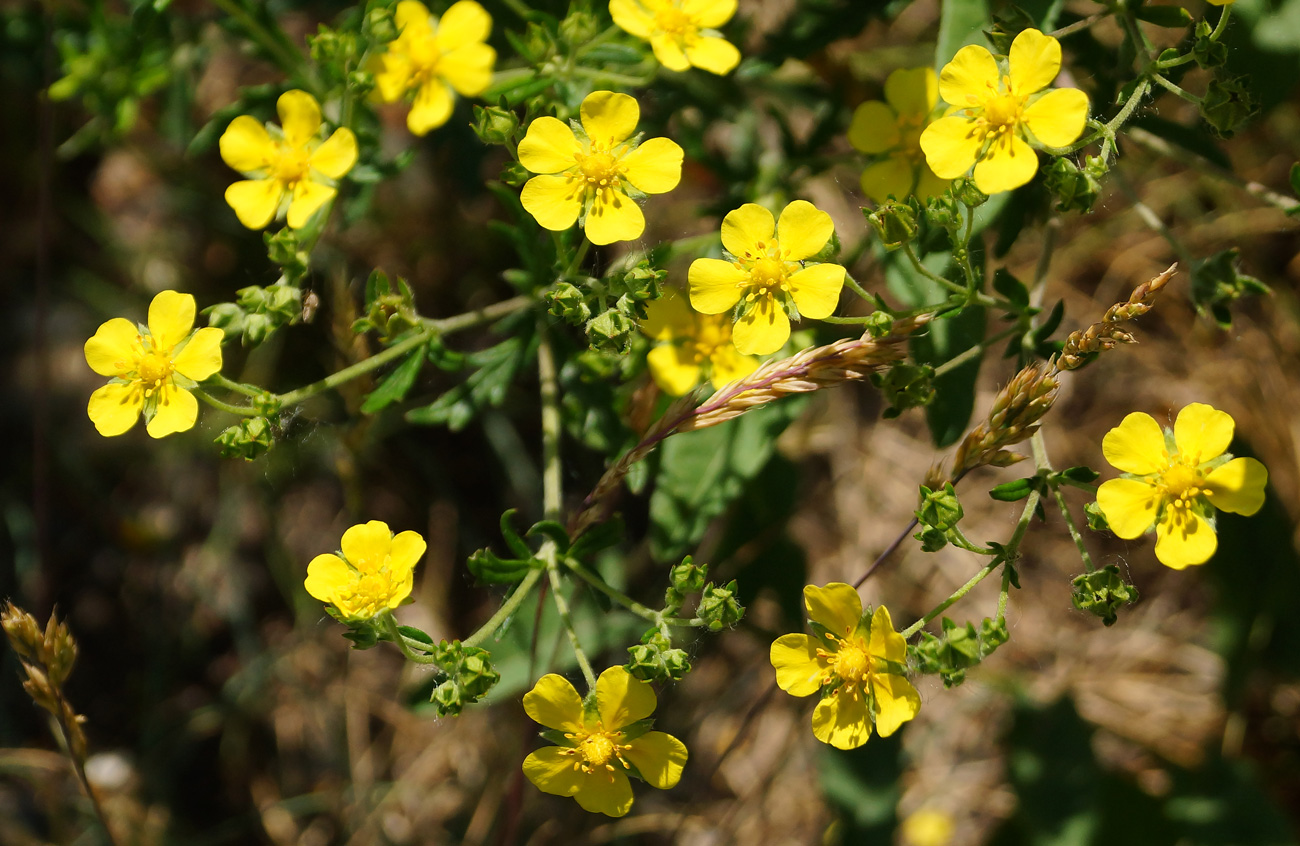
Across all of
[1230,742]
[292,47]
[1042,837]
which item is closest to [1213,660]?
[1230,742]

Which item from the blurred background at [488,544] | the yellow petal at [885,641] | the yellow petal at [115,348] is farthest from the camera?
the blurred background at [488,544]

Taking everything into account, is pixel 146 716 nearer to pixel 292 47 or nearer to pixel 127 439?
pixel 127 439

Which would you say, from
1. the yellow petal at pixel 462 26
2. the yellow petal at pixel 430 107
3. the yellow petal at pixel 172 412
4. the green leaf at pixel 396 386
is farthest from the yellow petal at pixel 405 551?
the yellow petal at pixel 462 26

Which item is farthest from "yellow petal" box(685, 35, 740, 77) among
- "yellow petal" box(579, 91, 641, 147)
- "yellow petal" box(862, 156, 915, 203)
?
"yellow petal" box(862, 156, 915, 203)

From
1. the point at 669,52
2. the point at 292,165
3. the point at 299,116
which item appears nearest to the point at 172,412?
the point at 292,165

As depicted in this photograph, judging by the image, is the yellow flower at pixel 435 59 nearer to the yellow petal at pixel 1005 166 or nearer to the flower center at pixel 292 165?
the flower center at pixel 292 165

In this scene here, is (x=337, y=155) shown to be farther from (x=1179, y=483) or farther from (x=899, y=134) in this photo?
(x=1179, y=483)

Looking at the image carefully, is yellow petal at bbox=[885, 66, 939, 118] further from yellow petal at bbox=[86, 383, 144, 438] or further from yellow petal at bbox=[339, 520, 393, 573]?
yellow petal at bbox=[86, 383, 144, 438]
